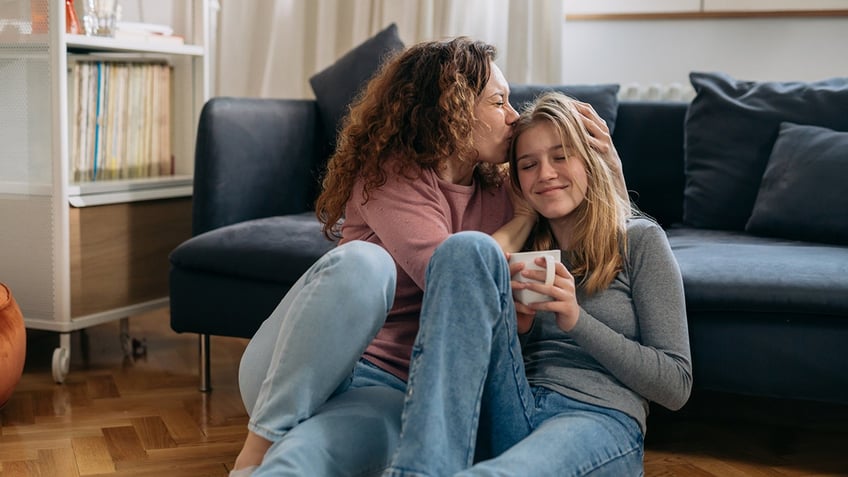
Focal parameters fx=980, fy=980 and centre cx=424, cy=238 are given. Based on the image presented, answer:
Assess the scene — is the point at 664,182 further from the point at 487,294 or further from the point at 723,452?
the point at 487,294

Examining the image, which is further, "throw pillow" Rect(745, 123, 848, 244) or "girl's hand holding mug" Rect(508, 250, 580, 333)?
"throw pillow" Rect(745, 123, 848, 244)

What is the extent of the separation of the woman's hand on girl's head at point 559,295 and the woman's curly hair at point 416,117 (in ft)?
0.94

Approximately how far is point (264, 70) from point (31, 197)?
4.15 feet

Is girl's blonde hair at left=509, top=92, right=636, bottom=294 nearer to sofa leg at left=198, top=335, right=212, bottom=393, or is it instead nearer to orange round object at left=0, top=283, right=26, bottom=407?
sofa leg at left=198, top=335, right=212, bottom=393

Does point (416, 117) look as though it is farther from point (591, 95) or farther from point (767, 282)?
point (591, 95)

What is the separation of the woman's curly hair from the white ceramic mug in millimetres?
261

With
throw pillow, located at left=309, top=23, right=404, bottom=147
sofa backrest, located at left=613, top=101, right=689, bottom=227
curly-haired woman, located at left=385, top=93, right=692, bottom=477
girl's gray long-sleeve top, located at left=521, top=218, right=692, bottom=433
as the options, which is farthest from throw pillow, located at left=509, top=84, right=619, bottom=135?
girl's gray long-sleeve top, located at left=521, top=218, right=692, bottom=433

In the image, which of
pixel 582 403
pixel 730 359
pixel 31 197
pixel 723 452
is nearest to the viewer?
pixel 582 403

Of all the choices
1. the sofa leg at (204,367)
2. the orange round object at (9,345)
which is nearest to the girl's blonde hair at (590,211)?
the sofa leg at (204,367)

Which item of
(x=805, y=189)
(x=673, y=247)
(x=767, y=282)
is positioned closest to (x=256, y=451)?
(x=767, y=282)

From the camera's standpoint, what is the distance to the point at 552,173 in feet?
4.95

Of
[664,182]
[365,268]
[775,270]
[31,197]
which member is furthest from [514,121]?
[31,197]

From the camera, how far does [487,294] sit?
1264 millimetres

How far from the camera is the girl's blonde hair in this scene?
1500 millimetres
